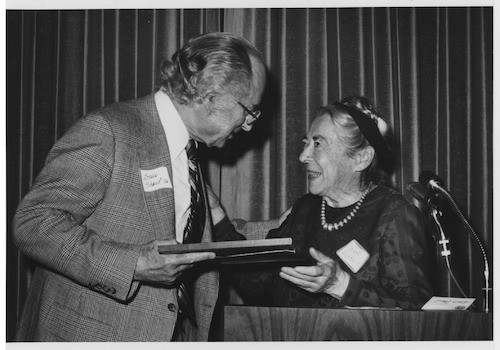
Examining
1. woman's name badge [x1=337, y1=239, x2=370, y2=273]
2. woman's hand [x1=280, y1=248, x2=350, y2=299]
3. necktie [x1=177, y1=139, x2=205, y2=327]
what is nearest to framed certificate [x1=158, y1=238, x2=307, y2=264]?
woman's hand [x1=280, y1=248, x2=350, y2=299]

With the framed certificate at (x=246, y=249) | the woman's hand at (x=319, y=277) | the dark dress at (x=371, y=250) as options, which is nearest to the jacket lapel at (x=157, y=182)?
the framed certificate at (x=246, y=249)

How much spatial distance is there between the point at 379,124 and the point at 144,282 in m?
1.23

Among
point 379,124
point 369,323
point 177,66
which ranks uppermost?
point 177,66

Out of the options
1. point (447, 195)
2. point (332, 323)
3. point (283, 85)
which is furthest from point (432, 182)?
point (283, 85)

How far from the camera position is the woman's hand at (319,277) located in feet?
5.83

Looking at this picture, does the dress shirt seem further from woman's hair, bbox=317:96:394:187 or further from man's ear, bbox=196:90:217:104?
woman's hair, bbox=317:96:394:187

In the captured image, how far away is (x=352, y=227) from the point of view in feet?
7.52

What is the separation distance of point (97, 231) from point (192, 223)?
0.37 meters

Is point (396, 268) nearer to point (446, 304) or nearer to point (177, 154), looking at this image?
point (446, 304)

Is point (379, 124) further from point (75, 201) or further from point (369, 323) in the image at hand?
point (75, 201)

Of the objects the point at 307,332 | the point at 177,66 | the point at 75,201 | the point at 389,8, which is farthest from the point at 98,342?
the point at 389,8

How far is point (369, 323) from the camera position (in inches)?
61.7

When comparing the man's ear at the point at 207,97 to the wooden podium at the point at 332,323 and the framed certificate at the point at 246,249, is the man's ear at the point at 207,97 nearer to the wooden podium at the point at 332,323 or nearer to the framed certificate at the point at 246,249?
the framed certificate at the point at 246,249

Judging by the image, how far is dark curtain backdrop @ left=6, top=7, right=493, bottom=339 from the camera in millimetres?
3121
